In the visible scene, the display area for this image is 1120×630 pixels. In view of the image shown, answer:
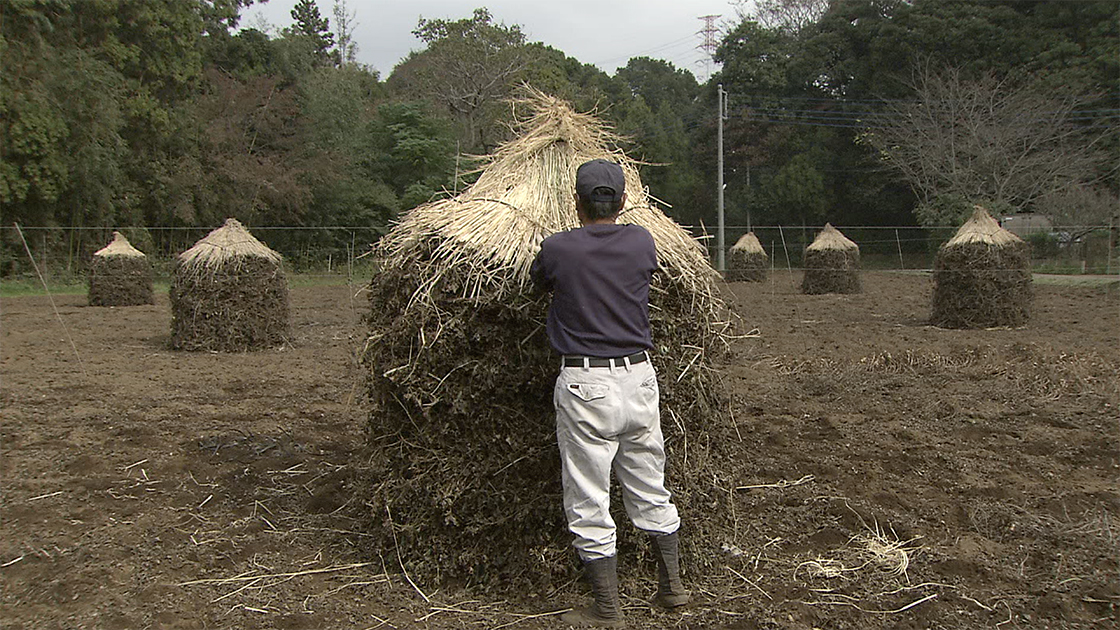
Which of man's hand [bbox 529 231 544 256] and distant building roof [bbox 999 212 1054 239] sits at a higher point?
distant building roof [bbox 999 212 1054 239]

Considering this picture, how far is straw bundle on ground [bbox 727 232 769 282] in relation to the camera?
26406 millimetres

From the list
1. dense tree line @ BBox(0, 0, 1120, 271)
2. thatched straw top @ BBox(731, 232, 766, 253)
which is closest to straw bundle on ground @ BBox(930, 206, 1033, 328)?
thatched straw top @ BBox(731, 232, 766, 253)

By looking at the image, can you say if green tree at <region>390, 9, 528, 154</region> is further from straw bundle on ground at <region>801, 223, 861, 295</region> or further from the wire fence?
straw bundle on ground at <region>801, 223, 861, 295</region>

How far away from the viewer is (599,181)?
3416mm

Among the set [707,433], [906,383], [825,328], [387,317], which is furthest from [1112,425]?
[825,328]

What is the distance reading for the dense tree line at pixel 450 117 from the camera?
987 inches

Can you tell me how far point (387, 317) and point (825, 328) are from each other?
10.3 m

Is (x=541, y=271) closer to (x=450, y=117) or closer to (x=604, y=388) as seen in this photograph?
(x=604, y=388)

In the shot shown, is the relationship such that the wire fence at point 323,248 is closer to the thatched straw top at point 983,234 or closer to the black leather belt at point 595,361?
the thatched straw top at point 983,234

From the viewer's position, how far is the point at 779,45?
4478cm

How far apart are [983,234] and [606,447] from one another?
1140 centimetres

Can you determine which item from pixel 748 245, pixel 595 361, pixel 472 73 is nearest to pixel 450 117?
pixel 472 73

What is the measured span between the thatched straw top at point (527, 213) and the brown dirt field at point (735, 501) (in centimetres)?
58

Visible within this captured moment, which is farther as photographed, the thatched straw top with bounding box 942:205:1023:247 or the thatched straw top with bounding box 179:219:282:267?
the thatched straw top with bounding box 942:205:1023:247
